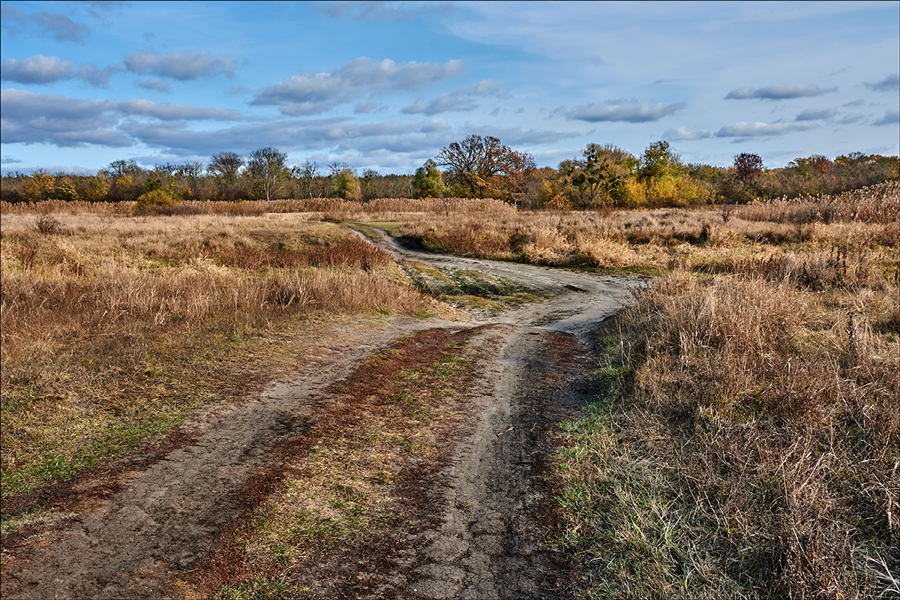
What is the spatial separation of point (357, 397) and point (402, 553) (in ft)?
9.73

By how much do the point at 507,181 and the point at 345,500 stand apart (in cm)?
6294

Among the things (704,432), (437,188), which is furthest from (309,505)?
(437,188)

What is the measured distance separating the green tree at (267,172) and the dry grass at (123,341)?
47386 mm

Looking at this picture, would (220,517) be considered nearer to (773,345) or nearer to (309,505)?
(309,505)

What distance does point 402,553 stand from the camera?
145 inches

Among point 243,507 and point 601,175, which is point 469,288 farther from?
point 601,175

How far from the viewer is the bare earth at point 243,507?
3301 millimetres

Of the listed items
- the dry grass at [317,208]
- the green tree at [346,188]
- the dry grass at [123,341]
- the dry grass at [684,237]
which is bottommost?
the dry grass at [123,341]

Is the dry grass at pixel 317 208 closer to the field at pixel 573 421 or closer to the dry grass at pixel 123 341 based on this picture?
the dry grass at pixel 123 341

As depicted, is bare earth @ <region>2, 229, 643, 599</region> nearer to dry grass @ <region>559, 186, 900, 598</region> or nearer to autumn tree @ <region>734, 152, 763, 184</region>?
dry grass @ <region>559, 186, 900, 598</region>

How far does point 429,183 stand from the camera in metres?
61.3

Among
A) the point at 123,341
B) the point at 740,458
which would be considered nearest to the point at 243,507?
the point at 740,458

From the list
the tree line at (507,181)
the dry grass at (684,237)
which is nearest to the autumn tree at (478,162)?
the tree line at (507,181)

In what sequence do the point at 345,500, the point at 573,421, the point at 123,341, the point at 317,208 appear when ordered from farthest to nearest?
the point at 317,208, the point at 123,341, the point at 573,421, the point at 345,500
